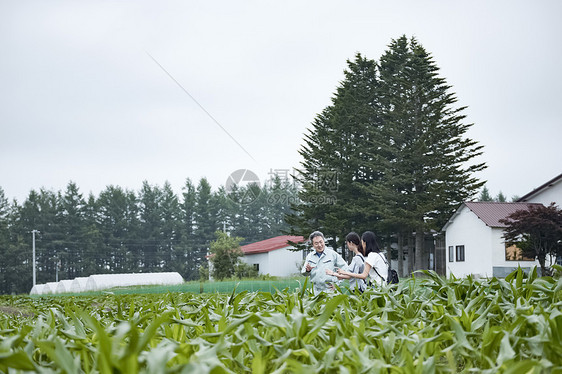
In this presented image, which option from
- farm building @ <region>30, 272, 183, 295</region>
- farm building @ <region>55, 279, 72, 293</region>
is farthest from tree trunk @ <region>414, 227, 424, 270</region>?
farm building @ <region>55, 279, 72, 293</region>

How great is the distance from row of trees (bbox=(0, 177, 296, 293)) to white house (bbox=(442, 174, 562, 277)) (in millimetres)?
27476

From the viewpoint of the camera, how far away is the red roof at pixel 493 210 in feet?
115

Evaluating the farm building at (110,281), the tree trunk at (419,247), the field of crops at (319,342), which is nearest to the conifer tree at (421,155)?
the tree trunk at (419,247)

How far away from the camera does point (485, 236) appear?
116 feet

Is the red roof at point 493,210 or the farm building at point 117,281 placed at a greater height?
the red roof at point 493,210

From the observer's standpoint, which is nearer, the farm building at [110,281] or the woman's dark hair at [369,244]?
the woman's dark hair at [369,244]

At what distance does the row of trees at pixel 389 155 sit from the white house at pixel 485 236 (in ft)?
5.75

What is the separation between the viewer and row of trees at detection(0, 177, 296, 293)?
229 feet

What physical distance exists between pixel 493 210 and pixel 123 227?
50.6 meters

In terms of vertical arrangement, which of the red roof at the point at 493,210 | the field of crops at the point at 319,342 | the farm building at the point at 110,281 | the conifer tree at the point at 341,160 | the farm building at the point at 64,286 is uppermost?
the conifer tree at the point at 341,160

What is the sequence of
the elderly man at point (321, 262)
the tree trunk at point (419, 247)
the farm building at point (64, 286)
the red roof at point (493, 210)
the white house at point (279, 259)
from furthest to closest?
1. the white house at point (279, 259)
2. the farm building at point (64, 286)
3. the tree trunk at point (419, 247)
4. the red roof at point (493, 210)
5. the elderly man at point (321, 262)

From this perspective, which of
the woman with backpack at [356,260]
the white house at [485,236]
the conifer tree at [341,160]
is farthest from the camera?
the conifer tree at [341,160]

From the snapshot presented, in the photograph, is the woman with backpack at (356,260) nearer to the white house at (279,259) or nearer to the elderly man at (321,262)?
the elderly man at (321,262)

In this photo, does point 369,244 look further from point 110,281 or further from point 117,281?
point 110,281
